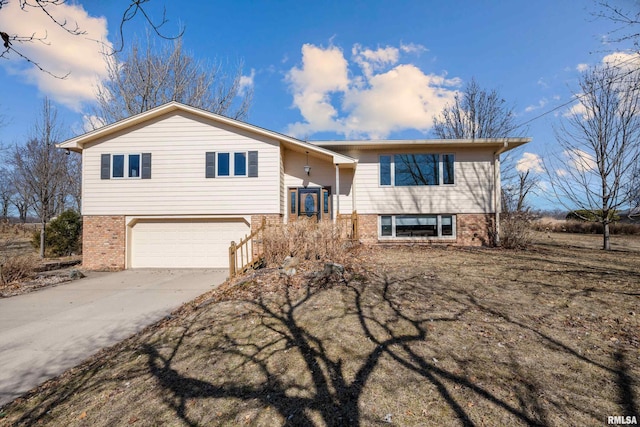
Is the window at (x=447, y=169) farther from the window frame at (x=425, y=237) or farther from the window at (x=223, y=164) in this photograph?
the window at (x=223, y=164)

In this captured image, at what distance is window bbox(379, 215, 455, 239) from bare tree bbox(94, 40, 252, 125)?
16.3 metres

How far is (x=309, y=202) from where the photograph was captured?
12602 millimetres

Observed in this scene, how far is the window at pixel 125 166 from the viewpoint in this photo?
1159 centimetres

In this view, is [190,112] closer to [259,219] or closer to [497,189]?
[259,219]

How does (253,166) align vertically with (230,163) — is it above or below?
below

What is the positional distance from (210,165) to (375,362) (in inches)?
397

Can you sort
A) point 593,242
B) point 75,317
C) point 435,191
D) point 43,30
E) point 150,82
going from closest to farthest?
point 43,30
point 75,317
point 435,191
point 593,242
point 150,82

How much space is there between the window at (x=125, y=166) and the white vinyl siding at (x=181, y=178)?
23cm

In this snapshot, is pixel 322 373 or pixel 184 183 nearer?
pixel 322 373

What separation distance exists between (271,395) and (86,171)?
12.7m

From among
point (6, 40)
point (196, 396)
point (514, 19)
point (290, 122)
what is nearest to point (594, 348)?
point (196, 396)

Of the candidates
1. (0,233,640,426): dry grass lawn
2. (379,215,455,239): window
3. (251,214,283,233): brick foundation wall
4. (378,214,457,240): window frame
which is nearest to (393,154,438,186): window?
(378,214,457,240): window frame

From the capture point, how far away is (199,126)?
11.5 m

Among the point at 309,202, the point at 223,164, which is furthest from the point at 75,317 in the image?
the point at 309,202
